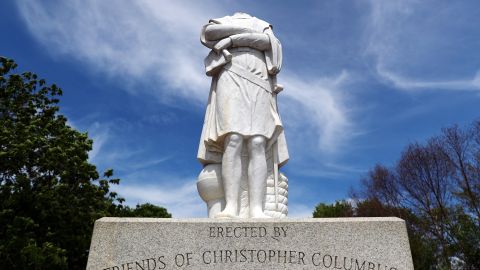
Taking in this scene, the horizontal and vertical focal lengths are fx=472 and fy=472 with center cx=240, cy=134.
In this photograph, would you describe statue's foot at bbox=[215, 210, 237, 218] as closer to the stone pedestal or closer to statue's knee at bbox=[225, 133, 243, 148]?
the stone pedestal

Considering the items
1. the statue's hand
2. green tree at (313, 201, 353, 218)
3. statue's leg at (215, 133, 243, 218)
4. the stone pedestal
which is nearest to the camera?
the stone pedestal

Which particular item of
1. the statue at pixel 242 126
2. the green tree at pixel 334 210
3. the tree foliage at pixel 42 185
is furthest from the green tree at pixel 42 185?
the green tree at pixel 334 210

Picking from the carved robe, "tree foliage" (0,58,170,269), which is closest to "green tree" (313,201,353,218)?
"tree foliage" (0,58,170,269)

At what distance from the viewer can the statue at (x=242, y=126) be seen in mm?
6723

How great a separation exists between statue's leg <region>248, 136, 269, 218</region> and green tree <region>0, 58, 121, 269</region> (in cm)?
1116

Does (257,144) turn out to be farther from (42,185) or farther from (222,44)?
(42,185)

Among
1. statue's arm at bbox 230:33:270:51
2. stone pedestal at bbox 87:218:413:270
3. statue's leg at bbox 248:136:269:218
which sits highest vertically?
statue's arm at bbox 230:33:270:51

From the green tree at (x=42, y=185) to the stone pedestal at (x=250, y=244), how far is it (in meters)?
11.0

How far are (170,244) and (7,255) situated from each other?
1220 centimetres

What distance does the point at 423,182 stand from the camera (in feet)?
90.4

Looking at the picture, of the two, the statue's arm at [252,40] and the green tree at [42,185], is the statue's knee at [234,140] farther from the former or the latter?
the green tree at [42,185]

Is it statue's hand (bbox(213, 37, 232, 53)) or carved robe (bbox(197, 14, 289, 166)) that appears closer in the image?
carved robe (bbox(197, 14, 289, 166))

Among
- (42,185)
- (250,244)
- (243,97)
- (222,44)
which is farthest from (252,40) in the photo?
(42,185)

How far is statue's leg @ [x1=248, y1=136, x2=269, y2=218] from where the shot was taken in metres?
6.60
